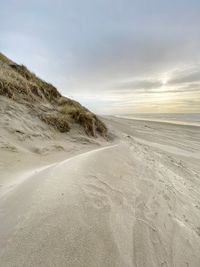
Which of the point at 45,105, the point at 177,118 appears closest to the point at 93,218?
the point at 45,105

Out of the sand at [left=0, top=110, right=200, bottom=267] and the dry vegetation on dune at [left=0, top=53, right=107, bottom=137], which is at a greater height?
the dry vegetation on dune at [left=0, top=53, right=107, bottom=137]

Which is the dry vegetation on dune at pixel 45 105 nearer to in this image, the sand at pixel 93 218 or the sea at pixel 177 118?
the sand at pixel 93 218

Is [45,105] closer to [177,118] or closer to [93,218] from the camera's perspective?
[93,218]

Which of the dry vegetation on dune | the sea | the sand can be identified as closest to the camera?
the sand

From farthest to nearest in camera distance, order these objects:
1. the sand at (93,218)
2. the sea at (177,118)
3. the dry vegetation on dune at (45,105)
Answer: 1. the sea at (177,118)
2. the dry vegetation on dune at (45,105)
3. the sand at (93,218)

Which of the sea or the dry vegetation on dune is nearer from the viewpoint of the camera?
the dry vegetation on dune

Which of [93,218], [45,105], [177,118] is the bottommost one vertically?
[93,218]

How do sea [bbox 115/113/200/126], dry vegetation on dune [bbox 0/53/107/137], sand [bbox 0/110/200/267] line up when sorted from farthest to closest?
sea [bbox 115/113/200/126] → dry vegetation on dune [bbox 0/53/107/137] → sand [bbox 0/110/200/267]

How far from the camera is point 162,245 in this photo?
7.04 ft

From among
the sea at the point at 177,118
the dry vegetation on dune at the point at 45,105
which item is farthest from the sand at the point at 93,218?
the sea at the point at 177,118

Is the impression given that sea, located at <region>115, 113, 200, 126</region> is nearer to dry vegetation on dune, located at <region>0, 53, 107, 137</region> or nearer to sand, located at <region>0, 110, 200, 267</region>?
dry vegetation on dune, located at <region>0, 53, 107, 137</region>

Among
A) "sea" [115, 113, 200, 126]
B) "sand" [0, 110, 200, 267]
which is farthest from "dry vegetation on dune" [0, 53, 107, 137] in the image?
"sea" [115, 113, 200, 126]

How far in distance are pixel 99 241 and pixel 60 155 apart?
3.38 metres

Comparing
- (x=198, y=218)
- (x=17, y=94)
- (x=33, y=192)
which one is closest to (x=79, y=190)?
(x=33, y=192)
